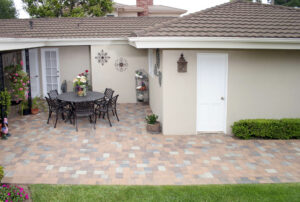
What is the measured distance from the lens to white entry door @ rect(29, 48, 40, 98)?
1481 cm

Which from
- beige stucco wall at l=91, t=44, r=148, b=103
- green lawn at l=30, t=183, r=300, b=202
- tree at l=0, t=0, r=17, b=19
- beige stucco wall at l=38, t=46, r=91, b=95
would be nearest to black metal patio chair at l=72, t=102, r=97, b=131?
green lawn at l=30, t=183, r=300, b=202

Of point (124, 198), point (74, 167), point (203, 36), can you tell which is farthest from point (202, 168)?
point (203, 36)

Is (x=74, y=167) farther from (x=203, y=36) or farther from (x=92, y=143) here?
(x=203, y=36)

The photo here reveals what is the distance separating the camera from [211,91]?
32.1ft

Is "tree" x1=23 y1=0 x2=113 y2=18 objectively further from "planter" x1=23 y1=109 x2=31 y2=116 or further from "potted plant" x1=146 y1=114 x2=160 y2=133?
"potted plant" x1=146 y1=114 x2=160 y2=133

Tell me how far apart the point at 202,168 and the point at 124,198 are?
2125 mm

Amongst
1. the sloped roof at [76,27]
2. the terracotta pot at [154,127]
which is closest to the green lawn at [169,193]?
the terracotta pot at [154,127]

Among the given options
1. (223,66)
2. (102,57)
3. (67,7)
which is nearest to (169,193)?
(223,66)

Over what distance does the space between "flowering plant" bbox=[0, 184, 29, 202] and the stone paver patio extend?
0.72 m

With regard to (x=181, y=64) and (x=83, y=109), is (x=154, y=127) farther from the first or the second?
(x=83, y=109)

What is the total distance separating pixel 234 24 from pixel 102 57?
632 centimetres

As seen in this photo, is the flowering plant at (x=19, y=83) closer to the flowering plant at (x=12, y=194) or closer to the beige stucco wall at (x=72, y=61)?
the beige stucco wall at (x=72, y=61)

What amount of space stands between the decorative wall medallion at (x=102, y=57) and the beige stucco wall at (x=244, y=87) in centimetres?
519

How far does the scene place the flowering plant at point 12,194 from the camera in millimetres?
5721
